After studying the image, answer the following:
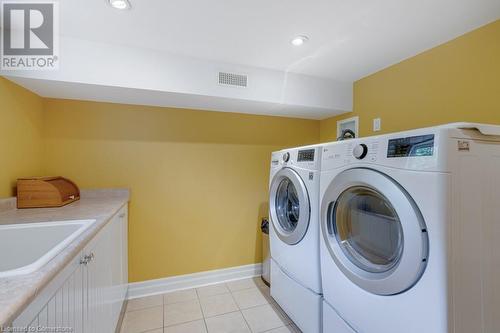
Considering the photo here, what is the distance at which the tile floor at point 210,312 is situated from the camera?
1681 mm

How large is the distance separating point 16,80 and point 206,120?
4.54 feet

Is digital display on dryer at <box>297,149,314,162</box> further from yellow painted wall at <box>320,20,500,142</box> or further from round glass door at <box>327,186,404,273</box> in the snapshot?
yellow painted wall at <box>320,20,500,142</box>

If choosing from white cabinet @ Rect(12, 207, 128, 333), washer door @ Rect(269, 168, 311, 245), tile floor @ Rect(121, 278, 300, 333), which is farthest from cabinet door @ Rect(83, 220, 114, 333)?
washer door @ Rect(269, 168, 311, 245)

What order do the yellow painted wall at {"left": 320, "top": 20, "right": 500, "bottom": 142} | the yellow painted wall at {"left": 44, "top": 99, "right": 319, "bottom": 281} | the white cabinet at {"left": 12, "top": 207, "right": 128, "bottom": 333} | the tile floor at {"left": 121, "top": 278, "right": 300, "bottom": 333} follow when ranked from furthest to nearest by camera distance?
the yellow painted wall at {"left": 44, "top": 99, "right": 319, "bottom": 281} → the tile floor at {"left": 121, "top": 278, "right": 300, "bottom": 333} → the yellow painted wall at {"left": 320, "top": 20, "right": 500, "bottom": 142} → the white cabinet at {"left": 12, "top": 207, "right": 128, "bottom": 333}

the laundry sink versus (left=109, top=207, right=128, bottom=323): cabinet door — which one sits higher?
the laundry sink

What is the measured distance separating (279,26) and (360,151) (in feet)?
3.18

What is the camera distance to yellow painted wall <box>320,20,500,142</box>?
1.35 metres

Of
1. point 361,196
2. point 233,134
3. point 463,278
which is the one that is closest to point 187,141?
point 233,134

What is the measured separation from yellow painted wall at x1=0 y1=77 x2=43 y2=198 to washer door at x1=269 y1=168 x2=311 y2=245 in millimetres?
1867

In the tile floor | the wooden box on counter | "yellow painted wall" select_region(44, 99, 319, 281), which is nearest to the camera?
the wooden box on counter

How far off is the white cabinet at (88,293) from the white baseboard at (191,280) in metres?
0.47

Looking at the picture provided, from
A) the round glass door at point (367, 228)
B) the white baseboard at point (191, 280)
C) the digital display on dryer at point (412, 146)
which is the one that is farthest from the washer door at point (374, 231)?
the white baseboard at point (191, 280)

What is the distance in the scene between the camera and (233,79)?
192cm

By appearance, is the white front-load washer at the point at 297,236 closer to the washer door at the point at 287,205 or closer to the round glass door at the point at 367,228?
the washer door at the point at 287,205
